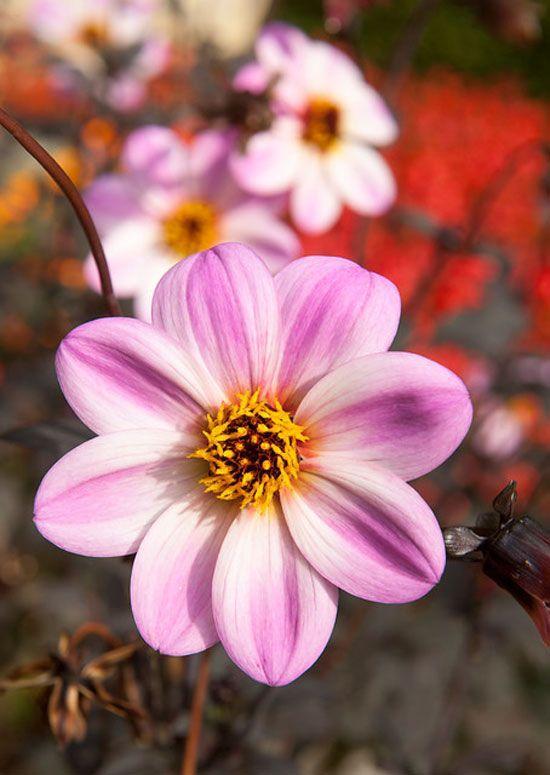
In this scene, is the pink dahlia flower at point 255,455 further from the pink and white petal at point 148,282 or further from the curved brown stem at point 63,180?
the pink and white petal at point 148,282

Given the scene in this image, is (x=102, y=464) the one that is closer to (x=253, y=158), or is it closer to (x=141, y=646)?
(x=141, y=646)

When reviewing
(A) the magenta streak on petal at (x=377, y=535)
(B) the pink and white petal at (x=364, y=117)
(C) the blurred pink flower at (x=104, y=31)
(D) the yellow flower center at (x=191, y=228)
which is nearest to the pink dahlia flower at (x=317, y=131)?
(B) the pink and white petal at (x=364, y=117)

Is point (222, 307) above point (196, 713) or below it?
above

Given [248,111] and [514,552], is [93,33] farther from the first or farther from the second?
[514,552]

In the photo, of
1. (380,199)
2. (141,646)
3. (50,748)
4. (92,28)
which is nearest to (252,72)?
(380,199)

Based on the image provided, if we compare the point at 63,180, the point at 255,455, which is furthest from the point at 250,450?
the point at 63,180

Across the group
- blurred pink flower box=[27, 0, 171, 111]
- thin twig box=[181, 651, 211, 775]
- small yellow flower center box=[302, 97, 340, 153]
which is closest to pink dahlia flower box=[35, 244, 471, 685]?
thin twig box=[181, 651, 211, 775]
